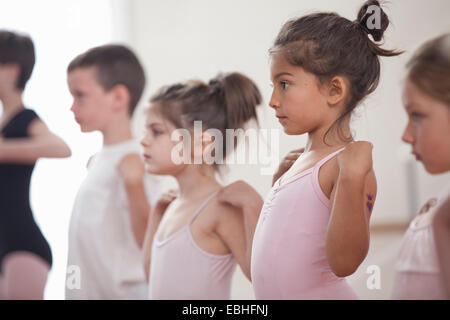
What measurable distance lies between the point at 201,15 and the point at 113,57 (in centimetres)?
15

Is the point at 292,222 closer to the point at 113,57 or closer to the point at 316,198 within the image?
the point at 316,198

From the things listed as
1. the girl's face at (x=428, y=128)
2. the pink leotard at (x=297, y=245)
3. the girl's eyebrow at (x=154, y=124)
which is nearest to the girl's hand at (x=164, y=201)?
the girl's eyebrow at (x=154, y=124)

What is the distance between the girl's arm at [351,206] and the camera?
0.48 metres

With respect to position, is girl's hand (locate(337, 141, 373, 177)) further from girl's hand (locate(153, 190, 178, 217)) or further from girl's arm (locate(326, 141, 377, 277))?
girl's hand (locate(153, 190, 178, 217))

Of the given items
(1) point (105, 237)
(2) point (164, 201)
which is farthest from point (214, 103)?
(1) point (105, 237)

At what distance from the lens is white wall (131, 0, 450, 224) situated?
617 mm

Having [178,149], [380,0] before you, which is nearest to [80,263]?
[178,149]

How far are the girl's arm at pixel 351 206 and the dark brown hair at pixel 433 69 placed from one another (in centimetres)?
12

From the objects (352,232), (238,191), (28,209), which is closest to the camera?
(352,232)

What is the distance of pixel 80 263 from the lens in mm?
794

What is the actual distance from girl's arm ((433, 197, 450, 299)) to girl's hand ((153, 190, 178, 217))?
0.35m

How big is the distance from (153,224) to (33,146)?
20 cm

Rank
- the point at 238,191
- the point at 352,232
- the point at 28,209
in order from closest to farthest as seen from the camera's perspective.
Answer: the point at 352,232 → the point at 238,191 → the point at 28,209

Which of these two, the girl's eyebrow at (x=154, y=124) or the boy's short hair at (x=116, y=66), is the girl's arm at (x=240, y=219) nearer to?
the girl's eyebrow at (x=154, y=124)
